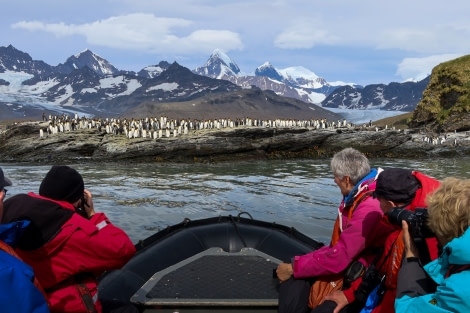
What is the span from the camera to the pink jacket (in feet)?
10.3

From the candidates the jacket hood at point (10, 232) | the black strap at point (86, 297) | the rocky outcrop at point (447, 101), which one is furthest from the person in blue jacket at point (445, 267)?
the rocky outcrop at point (447, 101)

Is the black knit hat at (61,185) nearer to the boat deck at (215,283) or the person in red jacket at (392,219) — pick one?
the boat deck at (215,283)

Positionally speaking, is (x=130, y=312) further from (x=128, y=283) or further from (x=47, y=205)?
(x=47, y=205)

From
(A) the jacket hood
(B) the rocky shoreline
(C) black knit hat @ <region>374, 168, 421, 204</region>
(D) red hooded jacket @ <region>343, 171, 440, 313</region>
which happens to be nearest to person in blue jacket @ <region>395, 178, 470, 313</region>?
(D) red hooded jacket @ <region>343, 171, 440, 313</region>

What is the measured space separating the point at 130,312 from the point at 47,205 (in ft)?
4.17

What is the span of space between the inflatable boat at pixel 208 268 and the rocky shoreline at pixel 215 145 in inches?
937

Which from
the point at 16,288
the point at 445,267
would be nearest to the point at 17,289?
the point at 16,288

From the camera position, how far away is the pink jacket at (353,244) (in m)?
3.13

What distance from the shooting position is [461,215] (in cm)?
194

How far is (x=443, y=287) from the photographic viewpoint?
1860 millimetres

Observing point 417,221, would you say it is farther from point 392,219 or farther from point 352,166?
point 352,166

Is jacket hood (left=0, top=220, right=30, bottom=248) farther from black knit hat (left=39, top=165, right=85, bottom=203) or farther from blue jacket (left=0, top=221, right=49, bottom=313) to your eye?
black knit hat (left=39, top=165, right=85, bottom=203)

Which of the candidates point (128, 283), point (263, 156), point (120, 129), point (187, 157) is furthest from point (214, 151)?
point (128, 283)

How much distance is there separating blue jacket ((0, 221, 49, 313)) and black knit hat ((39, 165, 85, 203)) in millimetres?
976
